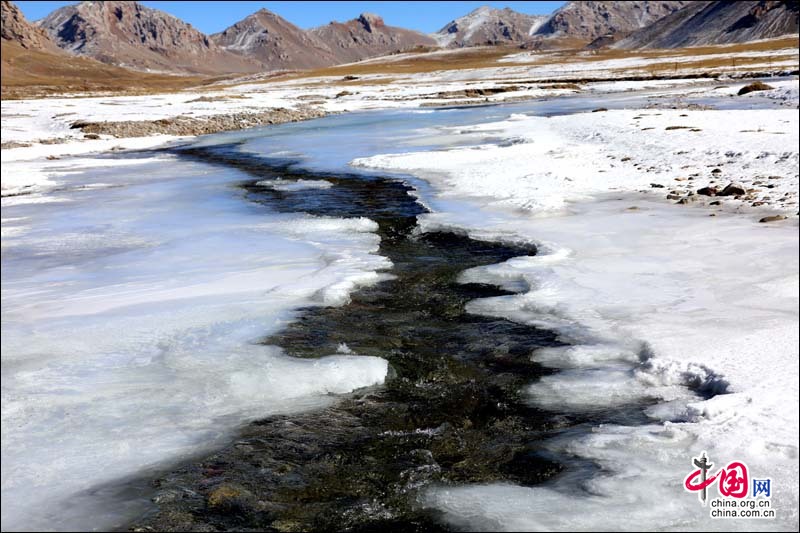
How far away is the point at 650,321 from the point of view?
23.3ft

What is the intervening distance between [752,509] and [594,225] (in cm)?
788

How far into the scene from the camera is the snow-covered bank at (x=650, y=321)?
4422 mm

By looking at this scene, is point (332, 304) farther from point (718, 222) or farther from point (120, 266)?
point (718, 222)

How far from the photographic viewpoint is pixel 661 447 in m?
4.87

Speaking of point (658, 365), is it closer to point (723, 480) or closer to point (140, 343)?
point (723, 480)

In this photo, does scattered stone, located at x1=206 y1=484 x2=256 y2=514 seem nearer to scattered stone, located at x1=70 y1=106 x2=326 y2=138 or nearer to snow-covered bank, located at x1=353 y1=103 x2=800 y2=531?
snow-covered bank, located at x1=353 y1=103 x2=800 y2=531

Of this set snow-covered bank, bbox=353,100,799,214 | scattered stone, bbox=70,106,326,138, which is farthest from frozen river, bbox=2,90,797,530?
scattered stone, bbox=70,106,326,138

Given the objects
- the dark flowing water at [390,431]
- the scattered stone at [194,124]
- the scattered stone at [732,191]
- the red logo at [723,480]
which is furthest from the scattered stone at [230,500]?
the scattered stone at [194,124]

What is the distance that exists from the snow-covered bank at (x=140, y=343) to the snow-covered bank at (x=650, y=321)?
1958mm

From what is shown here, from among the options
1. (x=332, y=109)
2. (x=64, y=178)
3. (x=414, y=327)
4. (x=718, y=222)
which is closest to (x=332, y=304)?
(x=414, y=327)
